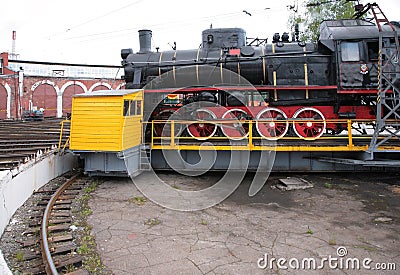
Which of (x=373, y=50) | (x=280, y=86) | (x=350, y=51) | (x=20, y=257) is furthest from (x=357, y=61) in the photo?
(x=20, y=257)

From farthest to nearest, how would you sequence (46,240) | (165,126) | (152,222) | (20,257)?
(165,126)
(152,222)
(46,240)
(20,257)

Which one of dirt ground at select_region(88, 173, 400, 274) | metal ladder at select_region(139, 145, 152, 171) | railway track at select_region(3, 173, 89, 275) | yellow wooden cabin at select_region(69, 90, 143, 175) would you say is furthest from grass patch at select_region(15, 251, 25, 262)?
metal ladder at select_region(139, 145, 152, 171)

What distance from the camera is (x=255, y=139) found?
10.5 meters

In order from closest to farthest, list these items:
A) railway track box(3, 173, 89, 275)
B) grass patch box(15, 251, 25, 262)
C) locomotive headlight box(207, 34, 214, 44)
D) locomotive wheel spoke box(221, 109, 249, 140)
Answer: railway track box(3, 173, 89, 275)
grass patch box(15, 251, 25, 262)
locomotive wheel spoke box(221, 109, 249, 140)
locomotive headlight box(207, 34, 214, 44)

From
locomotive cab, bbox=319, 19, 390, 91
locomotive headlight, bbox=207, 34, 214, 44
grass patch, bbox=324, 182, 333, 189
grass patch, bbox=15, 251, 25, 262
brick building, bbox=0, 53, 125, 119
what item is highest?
brick building, bbox=0, 53, 125, 119

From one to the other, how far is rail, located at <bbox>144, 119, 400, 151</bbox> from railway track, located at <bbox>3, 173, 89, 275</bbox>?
11.2 ft

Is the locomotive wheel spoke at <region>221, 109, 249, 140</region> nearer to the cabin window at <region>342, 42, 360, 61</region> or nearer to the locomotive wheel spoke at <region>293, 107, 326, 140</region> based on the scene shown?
the locomotive wheel spoke at <region>293, 107, 326, 140</region>

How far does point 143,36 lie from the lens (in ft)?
39.7

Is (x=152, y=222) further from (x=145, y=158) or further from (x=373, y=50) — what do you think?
(x=373, y=50)

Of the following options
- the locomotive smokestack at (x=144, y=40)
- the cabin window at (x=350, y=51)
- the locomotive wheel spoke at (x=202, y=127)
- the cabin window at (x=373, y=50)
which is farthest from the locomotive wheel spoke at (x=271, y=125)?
the locomotive smokestack at (x=144, y=40)

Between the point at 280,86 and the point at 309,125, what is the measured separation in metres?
1.54

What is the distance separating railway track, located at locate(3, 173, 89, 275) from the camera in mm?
4598

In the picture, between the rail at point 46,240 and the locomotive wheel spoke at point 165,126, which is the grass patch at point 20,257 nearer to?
the rail at point 46,240

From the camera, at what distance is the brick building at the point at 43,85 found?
33219 mm
